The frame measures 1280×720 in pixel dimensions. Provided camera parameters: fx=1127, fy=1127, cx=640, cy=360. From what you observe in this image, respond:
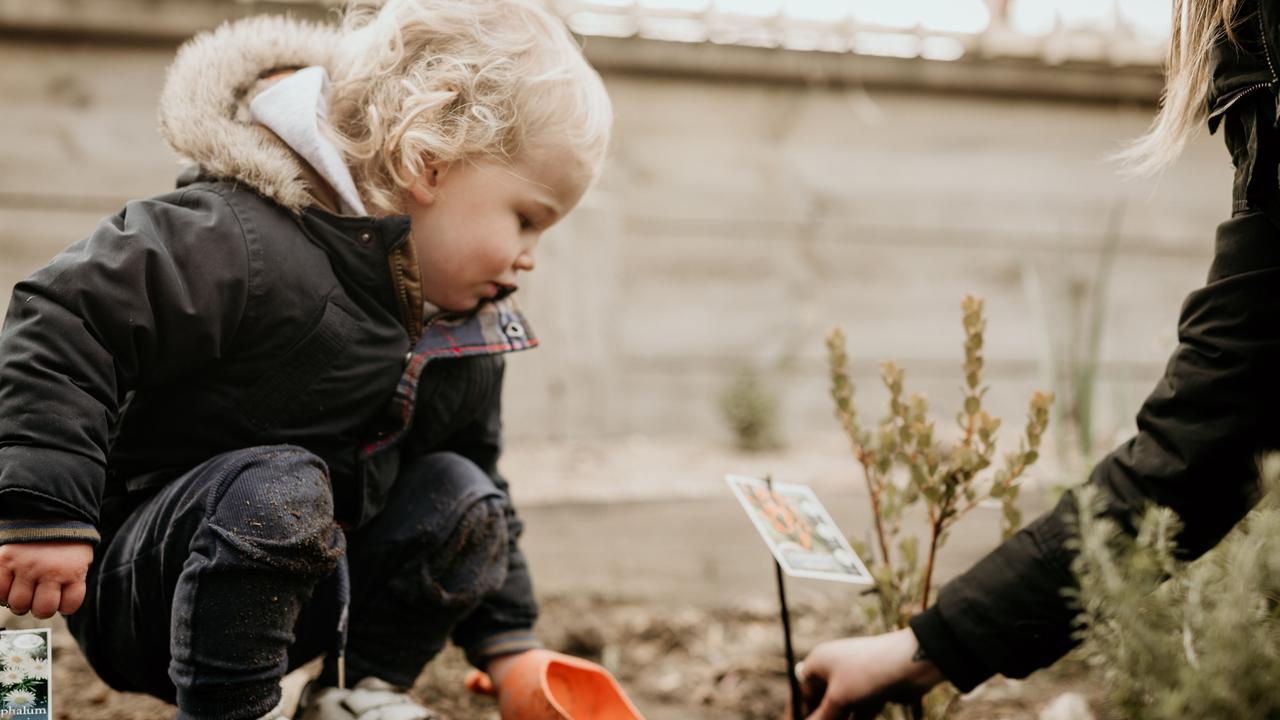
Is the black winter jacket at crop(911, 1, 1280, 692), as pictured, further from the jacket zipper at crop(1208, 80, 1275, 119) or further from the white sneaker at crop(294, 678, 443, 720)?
the white sneaker at crop(294, 678, 443, 720)

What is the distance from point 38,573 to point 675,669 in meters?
1.29

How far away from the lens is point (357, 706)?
5.28 ft

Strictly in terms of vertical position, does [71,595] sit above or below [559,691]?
above

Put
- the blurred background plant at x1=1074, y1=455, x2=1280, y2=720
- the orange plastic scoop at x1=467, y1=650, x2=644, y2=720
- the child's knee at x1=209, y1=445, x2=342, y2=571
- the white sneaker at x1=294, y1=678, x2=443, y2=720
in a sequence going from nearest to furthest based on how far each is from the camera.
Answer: the blurred background plant at x1=1074, y1=455, x2=1280, y2=720 → the child's knee at x1=209, y1=445, x2=342, y2=571 → the white sneaker at x1=294, y1=678, x2=443, y2=720 → the orange plastic scoop at x1=467, y1=650, x2=644, y2=720

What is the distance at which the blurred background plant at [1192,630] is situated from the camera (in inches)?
34.4

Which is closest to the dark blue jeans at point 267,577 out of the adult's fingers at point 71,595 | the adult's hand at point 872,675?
the adult's fingers at point 71,595

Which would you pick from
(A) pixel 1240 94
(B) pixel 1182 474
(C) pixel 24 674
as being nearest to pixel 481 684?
(C) pixel 24 674

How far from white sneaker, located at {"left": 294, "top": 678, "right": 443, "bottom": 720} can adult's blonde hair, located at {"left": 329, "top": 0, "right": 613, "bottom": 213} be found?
71 cm

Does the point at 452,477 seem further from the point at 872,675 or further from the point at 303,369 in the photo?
the point at 872,675

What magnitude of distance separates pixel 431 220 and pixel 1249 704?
4.09 feet

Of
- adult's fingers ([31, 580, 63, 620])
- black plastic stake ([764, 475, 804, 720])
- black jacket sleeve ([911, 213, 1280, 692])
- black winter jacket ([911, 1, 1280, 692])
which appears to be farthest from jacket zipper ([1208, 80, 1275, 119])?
adult's fingers ([31, 580, 63, 620])

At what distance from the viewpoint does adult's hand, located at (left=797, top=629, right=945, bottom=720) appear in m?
1.55

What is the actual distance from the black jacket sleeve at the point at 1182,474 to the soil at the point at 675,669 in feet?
1.94

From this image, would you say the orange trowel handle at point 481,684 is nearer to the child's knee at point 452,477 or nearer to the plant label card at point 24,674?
the child's knee at point 452,477
